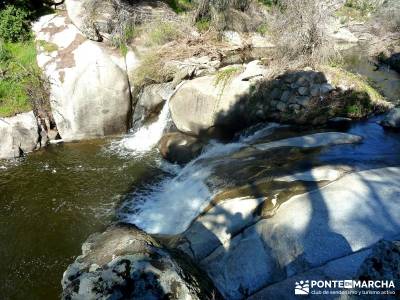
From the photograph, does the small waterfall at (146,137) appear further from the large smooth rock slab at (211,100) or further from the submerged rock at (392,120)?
the submerged rock at (392,120)

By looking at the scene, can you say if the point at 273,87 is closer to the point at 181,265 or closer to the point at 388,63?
the point at 181,265

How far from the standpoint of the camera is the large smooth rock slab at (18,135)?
1173 cm

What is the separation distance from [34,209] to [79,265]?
17.8ft

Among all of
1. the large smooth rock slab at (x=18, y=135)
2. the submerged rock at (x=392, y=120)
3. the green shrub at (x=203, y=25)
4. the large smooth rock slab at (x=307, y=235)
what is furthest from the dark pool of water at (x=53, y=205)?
the green shrub at (x=203, y=25)

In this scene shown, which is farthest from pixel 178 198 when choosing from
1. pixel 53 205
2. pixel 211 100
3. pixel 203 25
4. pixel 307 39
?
pixel 203 25

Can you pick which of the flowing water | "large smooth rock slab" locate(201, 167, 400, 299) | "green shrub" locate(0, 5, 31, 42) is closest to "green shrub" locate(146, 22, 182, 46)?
the flowing water

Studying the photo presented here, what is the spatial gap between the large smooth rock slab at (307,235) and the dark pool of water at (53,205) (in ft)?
12.2

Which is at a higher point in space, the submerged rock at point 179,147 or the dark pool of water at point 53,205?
the submerged rock at point 179,147

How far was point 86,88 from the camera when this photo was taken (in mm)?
12641

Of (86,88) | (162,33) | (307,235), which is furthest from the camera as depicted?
(162,33)

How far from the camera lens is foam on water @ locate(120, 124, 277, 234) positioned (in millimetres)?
8250

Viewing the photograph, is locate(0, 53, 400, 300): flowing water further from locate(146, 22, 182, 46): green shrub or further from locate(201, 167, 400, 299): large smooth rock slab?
locate(146, 22, 182, 46): green shrub

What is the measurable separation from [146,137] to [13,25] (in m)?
6.71

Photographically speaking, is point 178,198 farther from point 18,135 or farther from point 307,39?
point 307,39
